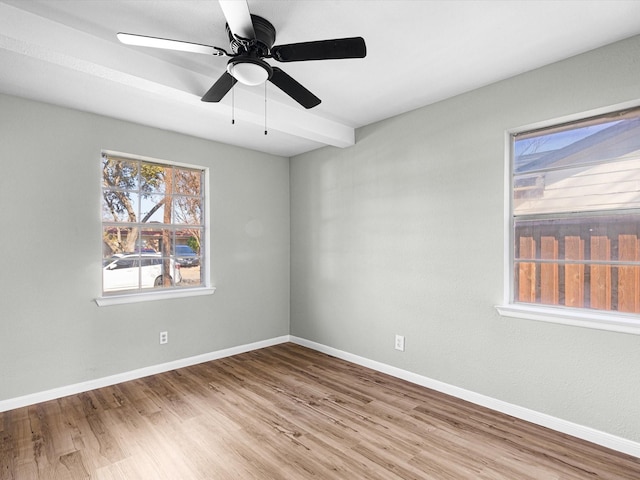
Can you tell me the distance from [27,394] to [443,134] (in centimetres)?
405

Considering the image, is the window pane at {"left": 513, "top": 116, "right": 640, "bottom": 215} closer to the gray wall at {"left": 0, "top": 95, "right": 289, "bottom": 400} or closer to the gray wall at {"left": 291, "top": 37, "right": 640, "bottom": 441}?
the gray wall at {"left": 291, "top": 37, "right": 640, "bottom": 441}

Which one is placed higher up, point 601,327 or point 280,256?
point 280,256

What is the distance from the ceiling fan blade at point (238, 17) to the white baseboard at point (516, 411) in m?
2.98

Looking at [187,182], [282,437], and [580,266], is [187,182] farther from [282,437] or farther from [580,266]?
[580,266]

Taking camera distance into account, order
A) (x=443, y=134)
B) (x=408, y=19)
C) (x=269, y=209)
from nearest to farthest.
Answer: (x=408, y=19) → (x=443, y=134) → (x=269, y=209)

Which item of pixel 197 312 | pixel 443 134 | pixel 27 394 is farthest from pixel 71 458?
pixel 443 134

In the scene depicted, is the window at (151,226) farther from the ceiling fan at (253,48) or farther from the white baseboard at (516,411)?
the white baseboard at (516,411)

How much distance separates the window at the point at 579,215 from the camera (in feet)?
7.28

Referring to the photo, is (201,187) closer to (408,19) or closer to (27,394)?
(27,394)

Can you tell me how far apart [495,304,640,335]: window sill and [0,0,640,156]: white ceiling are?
5.70 feet

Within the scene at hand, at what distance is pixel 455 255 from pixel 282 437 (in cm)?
195

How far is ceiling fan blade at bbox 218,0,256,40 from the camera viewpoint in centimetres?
145

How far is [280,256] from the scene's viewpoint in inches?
181

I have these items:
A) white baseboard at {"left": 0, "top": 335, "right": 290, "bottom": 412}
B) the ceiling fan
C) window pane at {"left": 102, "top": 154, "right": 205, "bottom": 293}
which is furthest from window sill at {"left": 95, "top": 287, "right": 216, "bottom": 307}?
the ceiling fan
